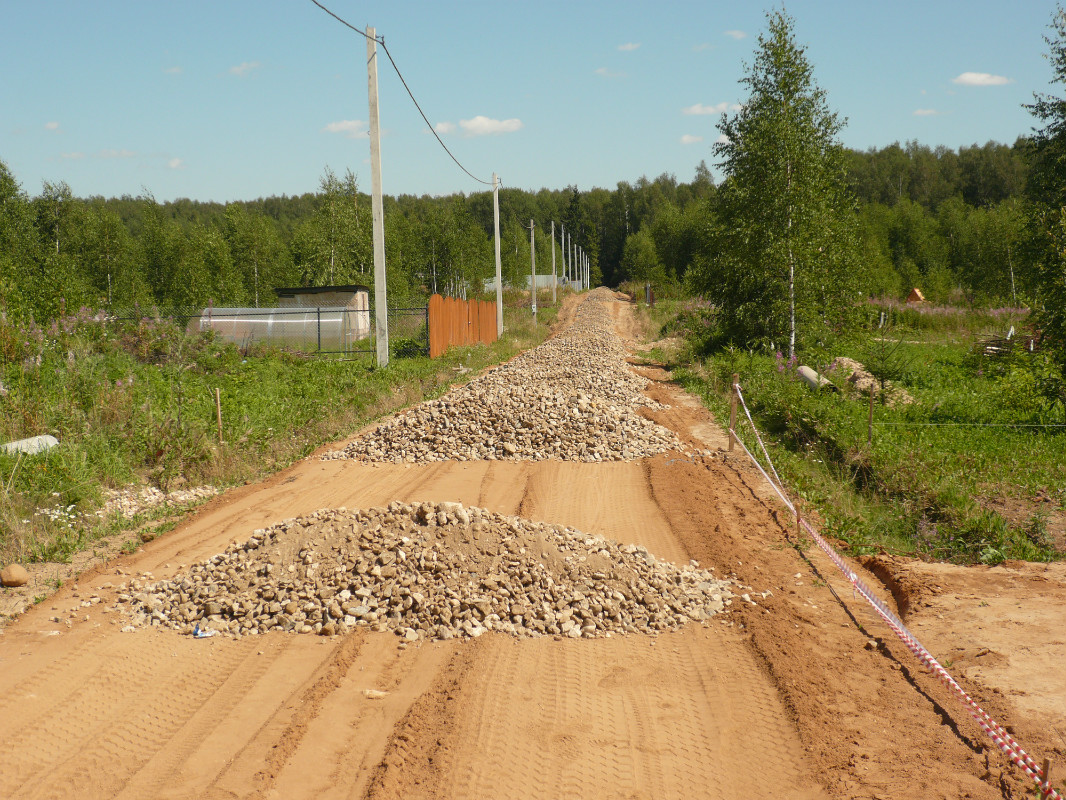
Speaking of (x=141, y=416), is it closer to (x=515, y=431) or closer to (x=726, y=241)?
(x=515, y=431)

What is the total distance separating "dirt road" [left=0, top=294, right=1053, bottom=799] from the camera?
3.83 m

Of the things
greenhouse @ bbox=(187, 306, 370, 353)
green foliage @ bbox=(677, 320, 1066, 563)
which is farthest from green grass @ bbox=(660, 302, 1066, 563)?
greenhouse @ bbox=(187, 306, 370, 353)

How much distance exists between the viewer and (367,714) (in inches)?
174

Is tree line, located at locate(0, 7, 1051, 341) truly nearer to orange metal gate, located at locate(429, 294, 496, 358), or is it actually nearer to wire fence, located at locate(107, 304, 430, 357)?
wire fence, located at locate(107, 304, 430, 357)

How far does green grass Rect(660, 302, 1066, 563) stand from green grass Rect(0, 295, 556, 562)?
7387 mm

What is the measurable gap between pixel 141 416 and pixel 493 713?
842 cm

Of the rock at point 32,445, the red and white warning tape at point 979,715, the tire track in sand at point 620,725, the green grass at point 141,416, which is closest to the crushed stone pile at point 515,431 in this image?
the green grass at point 141,416

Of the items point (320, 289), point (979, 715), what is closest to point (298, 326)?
point (320, 289)

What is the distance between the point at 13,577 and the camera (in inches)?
249

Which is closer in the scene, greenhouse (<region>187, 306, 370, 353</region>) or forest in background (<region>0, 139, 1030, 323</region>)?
greenhouse (<region>187, 306, 370, 353</region>)

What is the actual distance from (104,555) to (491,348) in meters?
22.8

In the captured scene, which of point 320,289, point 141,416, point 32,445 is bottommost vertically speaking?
point 32,445

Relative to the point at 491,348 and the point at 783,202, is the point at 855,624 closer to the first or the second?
the point at 783,202

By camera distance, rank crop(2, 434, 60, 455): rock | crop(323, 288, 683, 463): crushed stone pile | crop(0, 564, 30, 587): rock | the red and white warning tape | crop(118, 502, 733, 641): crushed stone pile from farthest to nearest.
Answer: crop(323, 288, 683, 463): crushed stone pile < crop(2, 434, 60, 455): rock < crop(0, 564, 30, 587): rock < crop(118, 502, 733, 641): crushed stone pile < the red and white warning tape
